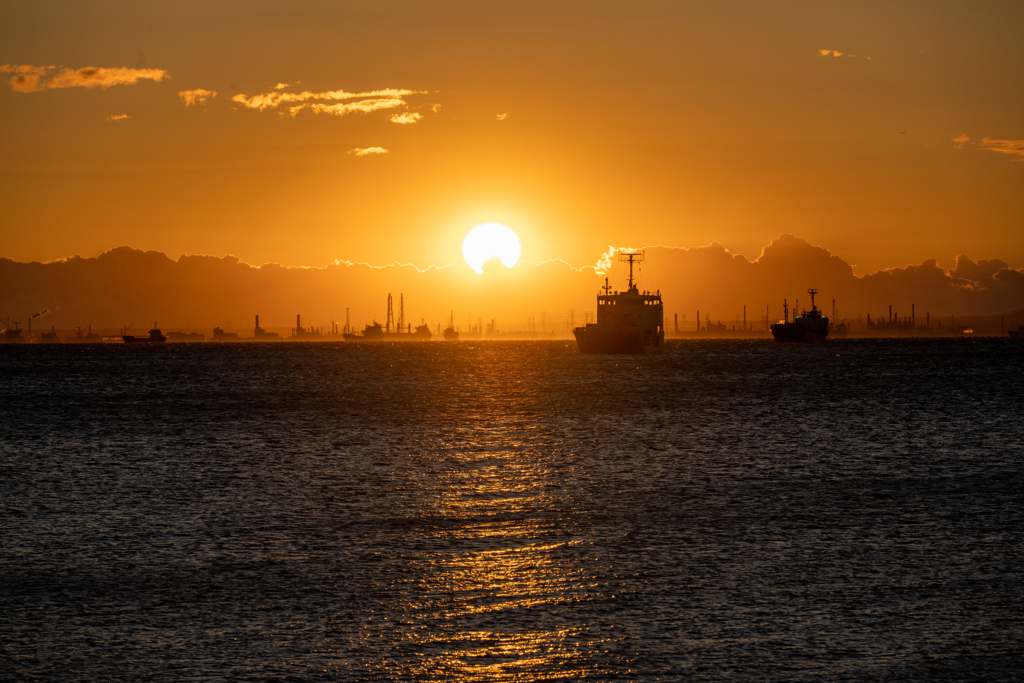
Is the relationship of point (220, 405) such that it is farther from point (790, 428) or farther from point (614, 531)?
point (614, 531)

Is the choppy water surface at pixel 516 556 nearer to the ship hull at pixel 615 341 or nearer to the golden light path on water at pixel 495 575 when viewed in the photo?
the golden light path on water at pixel 495 575

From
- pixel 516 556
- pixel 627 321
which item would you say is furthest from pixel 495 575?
pixel 627 321

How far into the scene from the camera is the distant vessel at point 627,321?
18088 centimetres

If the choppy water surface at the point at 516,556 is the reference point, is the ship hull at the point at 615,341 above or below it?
above

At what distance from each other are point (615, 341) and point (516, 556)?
167 meters

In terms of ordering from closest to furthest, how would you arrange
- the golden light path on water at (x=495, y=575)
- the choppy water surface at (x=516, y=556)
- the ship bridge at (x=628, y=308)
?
the golden light path on water at (x=495, y=575) → the choppy water surface at (x=516, y=556) → the ship bridge at (x=628, y=308)

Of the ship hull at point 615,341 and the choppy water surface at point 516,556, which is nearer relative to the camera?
the choppy water surface at point 516,556

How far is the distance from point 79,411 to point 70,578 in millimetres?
56445

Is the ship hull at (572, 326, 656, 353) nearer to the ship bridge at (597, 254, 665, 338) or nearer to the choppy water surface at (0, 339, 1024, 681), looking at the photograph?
the ship bridge at (597, 254, 665, 338)

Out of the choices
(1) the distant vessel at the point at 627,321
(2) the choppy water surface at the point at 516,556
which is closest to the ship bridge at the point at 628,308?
(1) the distant vessel at the point at 627,321

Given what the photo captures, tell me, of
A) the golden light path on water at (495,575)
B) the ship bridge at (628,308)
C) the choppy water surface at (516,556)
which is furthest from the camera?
the ship bridge at (628,308)

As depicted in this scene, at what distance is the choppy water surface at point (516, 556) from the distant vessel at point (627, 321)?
132 metres

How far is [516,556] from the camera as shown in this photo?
19.6 m

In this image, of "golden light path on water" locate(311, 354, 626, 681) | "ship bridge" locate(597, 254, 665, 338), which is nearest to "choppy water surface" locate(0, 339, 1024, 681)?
"golden light path on water" locate(311, 354, 626, 681)
